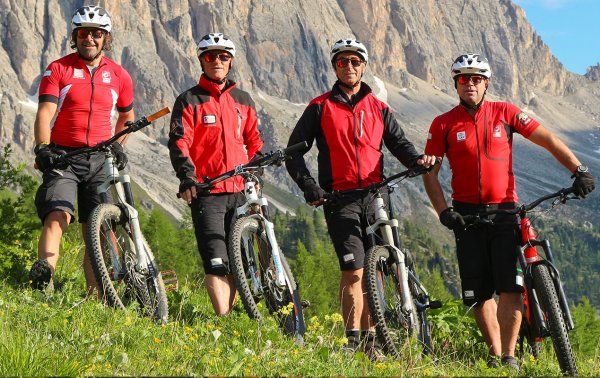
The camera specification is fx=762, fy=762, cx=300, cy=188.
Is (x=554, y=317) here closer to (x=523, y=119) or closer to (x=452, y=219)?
(x=452, y=219)

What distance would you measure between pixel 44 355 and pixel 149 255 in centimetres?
338

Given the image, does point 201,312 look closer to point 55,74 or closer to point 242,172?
point 242,172

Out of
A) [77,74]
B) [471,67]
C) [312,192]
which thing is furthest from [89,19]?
[471,67]

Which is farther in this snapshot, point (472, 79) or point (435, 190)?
point (435, 190)

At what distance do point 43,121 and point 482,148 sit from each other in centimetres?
495

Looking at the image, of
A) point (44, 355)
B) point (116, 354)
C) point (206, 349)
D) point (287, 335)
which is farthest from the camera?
point (287, 335)

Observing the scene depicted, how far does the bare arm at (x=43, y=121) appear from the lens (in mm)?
8362

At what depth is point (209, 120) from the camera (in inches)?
350

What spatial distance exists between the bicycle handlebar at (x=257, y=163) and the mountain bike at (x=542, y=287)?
205 cm

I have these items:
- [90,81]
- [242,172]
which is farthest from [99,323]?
[90,81]

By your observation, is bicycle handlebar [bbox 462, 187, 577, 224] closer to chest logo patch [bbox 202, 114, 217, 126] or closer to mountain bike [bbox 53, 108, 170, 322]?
chest logo patch [bbox 202, 114, 217, 126]

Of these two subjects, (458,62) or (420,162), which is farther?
(458,62)

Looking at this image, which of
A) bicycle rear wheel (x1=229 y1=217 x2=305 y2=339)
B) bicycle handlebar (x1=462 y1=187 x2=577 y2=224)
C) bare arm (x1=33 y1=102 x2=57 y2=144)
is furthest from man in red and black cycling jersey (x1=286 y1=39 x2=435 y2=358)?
bare arm (x1=33 y1=102 x2=57 y2=144)

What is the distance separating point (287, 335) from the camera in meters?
7.63
